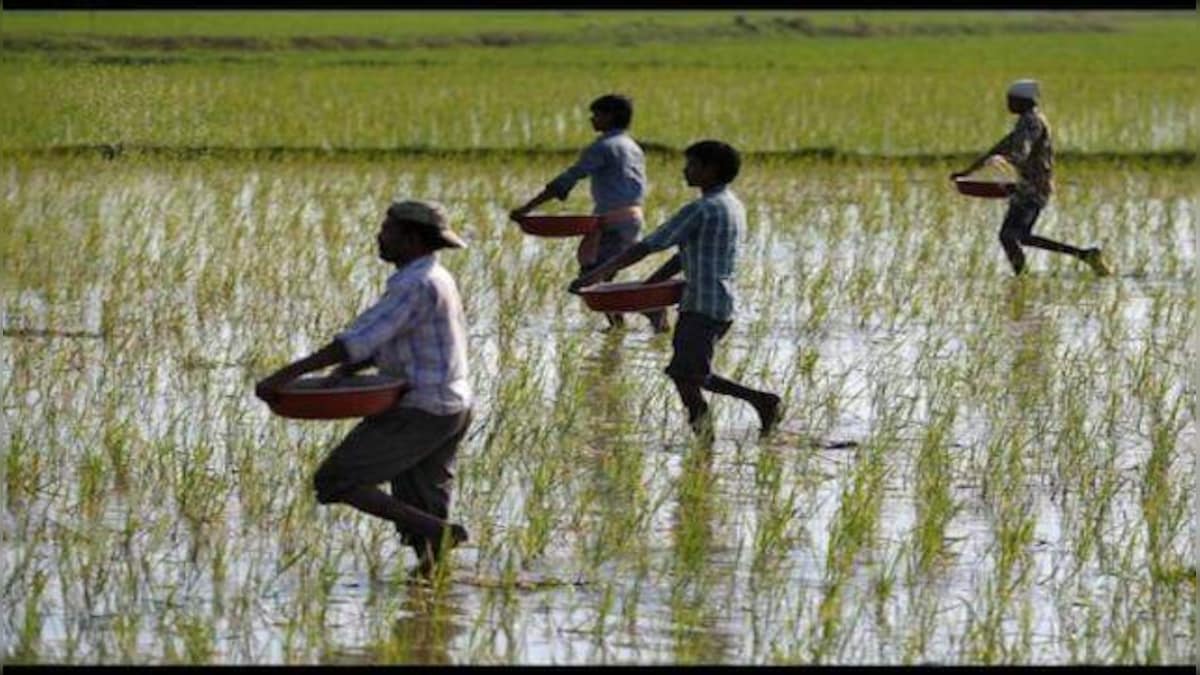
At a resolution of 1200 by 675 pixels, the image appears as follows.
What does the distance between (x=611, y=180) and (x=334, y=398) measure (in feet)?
15.4

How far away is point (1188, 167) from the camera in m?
19.6

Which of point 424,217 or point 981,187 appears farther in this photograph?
point 981,187

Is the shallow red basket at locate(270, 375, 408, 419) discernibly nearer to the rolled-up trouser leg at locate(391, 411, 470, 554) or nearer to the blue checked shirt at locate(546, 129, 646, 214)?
the rolled-up trouser leg at locate(391, 411, 470, 554)

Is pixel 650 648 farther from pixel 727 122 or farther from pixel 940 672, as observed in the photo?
pixel 727 122

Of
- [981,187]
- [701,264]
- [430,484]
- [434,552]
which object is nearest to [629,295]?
[701,264]

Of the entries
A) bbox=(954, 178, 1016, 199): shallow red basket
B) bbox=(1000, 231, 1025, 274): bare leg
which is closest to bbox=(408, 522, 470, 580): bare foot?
bbox=(954, 178, 1016, 199): shallow red basket

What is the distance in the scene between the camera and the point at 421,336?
6.03m

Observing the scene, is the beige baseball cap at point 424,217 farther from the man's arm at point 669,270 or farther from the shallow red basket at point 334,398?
the man's arm at point 669,270

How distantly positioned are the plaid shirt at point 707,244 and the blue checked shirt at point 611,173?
232 cm

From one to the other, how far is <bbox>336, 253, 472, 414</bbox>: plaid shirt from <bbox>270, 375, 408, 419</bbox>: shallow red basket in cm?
6

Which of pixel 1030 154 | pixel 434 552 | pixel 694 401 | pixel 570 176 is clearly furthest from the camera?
pixel 1030 154

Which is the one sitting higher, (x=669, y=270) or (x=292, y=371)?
(x=669, y=270)

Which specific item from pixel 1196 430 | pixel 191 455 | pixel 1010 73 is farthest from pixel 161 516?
pixel 1010 73

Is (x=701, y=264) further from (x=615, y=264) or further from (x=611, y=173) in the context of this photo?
(x=611, y=173)
